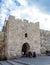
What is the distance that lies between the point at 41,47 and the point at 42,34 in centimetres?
178

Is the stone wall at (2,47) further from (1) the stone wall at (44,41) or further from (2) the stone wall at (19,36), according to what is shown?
(1) the stone wall at (44,41)

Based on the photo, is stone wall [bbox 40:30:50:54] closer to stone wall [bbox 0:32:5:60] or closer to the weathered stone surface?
the weathered stone surface

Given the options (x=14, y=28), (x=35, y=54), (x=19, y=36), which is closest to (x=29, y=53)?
(x=35, y=54)

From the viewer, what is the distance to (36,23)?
17.6 meters

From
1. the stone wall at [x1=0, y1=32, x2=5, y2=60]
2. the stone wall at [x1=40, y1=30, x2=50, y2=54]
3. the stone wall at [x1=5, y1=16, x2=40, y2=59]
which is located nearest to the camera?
the stone wall at [x1=5, y1=16, x2=40, y2=59]

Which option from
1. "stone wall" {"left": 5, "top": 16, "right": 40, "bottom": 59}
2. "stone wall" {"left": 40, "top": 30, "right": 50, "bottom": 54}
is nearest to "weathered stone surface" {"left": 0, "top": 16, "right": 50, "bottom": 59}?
"stone wall" {"left": 5, "top": 16, "right": 40, "bottom": 59}

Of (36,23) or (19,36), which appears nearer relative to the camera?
(19,36)

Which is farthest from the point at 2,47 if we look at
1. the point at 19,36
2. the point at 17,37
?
the point at 19,36

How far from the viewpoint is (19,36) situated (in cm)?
1588

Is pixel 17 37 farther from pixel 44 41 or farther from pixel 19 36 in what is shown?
pixel 44 41

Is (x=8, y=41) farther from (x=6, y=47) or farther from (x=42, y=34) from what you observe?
(x=42, y=34)

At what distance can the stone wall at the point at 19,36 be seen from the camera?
1521 centimetres

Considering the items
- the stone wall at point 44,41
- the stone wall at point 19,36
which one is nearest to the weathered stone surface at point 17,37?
the stone wall at point 19,36

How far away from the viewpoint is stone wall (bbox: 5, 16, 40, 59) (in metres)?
15.2
